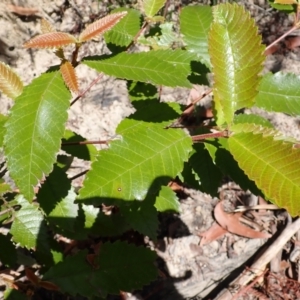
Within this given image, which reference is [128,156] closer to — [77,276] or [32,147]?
[32,147]

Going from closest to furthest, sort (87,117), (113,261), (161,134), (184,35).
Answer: (161,134) < (184,35) < (113,261) < (87,117)

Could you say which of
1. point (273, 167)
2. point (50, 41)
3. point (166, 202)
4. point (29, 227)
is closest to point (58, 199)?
point (29, 227)

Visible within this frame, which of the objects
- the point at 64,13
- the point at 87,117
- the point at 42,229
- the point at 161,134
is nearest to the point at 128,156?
the point at 161,134

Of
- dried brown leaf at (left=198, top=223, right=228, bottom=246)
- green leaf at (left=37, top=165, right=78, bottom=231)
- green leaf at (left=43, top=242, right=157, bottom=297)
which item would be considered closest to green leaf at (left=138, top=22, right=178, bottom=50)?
green leaf at (left=37, top=165, right=78, bottom=231)

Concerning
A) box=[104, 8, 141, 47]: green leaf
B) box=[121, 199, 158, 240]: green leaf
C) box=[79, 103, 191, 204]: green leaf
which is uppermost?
box=[104, 8, 141, 47]: green leaf

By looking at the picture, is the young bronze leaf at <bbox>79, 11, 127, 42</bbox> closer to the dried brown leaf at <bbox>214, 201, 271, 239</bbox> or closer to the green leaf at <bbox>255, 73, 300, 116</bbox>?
the green leaf at <bbox>255, 73, 300, 116</bbox>

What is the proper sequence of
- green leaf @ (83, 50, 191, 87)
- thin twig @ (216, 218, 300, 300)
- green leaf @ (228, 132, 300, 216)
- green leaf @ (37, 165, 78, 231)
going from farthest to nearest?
thin twig @ (216, 218, 300, 300) < green leaf @ (37, 165, 78, 231) < green leaf @ (83, 50, 191, 87) < green leaf @ (228, 132, 300, 216)
